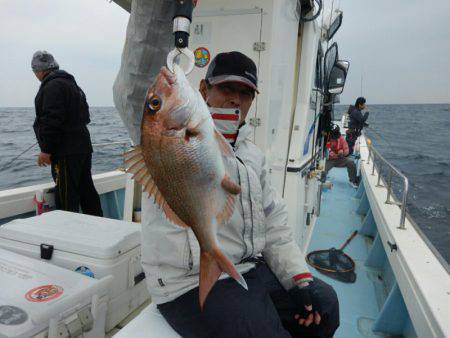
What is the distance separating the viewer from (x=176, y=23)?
1.04m

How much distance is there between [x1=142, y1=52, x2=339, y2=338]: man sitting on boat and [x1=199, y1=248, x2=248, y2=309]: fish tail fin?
1.18 ft

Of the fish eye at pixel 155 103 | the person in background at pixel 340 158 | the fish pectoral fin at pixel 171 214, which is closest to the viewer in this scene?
the fish eye at pixel 155 103

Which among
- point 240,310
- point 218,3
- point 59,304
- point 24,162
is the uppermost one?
point 218,3

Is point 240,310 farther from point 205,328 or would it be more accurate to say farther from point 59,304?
point 59,304

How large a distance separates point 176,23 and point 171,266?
100cm

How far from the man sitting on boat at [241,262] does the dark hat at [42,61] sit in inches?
105

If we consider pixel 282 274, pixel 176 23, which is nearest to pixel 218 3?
pixel 176 23

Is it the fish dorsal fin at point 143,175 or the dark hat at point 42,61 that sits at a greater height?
the dark hat at point 42,61

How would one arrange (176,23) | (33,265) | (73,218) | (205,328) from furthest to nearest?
(73,218) < (33,265) < (205,328) < (176,23)

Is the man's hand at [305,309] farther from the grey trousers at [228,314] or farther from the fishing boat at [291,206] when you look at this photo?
the fishing boat at [291,206]

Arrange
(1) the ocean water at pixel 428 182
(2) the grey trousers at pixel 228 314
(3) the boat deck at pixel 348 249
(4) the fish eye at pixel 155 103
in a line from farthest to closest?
(1) the ocean water at pixel 428 182
(3) the boat deck at pixel 348 249
(2) the grey trousers at pixel 228 314
(4) the fish eye at pixel 155 103

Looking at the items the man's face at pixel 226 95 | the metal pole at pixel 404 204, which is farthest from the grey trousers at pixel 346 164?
the man's face at pixel 226 95

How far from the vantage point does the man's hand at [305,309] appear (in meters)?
1.74

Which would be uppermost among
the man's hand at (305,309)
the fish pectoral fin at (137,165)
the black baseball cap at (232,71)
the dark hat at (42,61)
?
the dark hat at (42,61)
